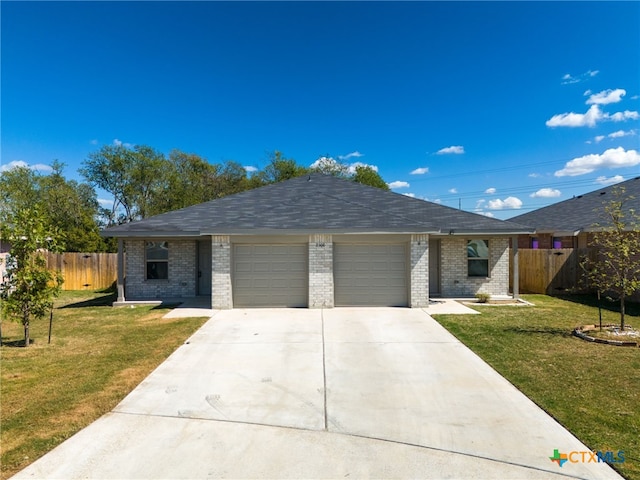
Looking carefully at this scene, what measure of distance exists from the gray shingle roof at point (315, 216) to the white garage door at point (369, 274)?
0.80 metres

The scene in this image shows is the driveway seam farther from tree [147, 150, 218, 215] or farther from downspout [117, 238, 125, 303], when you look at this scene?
tree [147, 150, 218, 215]

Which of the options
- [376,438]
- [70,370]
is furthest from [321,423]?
[70,370]

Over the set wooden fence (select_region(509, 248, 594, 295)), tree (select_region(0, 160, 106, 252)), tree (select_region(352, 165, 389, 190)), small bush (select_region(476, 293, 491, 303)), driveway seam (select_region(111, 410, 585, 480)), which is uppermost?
tree (select_region(352, 165, 389, 190))

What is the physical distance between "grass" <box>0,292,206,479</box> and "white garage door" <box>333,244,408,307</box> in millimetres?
4549

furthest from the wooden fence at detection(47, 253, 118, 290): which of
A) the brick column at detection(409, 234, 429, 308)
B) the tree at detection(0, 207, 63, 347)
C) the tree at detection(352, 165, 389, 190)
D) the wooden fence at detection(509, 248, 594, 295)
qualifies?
the tree at detection(352, 165, 389, 190)

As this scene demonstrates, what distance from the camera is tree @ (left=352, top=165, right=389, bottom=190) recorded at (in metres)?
42.8

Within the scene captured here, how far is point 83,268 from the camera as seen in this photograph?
18.9 metres

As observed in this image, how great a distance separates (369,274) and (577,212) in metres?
15.0

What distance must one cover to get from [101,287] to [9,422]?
54.2ft

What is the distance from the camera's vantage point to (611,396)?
5078 mm

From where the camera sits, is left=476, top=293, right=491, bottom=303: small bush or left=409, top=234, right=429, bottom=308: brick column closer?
left=409, top=234, right=429, bottom=308: brick column

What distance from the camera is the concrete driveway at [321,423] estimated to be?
3506mm

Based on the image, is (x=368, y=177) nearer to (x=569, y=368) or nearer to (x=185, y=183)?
(x=185, y=183)

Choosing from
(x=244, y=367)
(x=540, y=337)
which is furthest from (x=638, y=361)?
(x=244, y=367)
